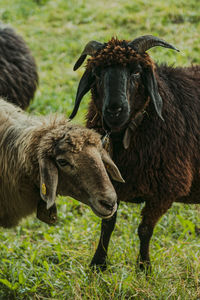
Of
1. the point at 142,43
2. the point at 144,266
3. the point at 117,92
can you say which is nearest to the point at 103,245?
the point at 144,266

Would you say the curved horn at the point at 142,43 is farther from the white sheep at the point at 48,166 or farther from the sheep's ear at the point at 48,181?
the sheep's ear at the point at 48,181

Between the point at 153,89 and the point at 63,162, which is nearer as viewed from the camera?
the point at 63,162

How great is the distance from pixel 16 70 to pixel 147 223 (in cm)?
287

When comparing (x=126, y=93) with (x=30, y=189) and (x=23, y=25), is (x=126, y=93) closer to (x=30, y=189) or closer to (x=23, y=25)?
(x=30, y=189)

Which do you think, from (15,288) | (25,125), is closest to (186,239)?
(15,288)

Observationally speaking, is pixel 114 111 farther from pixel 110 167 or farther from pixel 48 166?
pixel 48 166

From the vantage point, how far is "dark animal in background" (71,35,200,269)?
3.80m

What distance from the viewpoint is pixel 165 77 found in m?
4.26

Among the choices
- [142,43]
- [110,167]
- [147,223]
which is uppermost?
[142,43]

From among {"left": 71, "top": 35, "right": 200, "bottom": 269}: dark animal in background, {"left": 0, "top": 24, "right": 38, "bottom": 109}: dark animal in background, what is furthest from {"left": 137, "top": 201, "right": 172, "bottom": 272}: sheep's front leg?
{"left": 0, "top": 24, "right": 38, "bottom": 109}: dark animal in background

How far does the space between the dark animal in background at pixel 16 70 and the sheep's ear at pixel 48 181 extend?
2.48 metres

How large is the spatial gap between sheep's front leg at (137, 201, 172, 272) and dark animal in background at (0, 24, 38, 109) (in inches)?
94.9

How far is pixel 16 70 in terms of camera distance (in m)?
5.91

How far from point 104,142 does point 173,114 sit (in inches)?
30.4
